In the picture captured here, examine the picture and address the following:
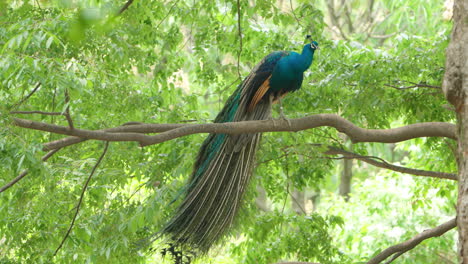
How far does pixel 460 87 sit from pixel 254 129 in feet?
4.28

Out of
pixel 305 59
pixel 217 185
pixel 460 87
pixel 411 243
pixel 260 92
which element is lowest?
pixel 411 243

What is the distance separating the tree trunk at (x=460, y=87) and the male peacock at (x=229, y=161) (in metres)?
1.80

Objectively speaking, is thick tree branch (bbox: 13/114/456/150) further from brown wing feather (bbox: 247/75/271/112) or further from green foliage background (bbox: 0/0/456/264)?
brown wing feather (bbox: 247/75/271/112)

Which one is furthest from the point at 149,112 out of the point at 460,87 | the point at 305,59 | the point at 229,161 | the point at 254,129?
the point at 460,87

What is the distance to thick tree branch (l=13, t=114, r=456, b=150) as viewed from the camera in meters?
2.98

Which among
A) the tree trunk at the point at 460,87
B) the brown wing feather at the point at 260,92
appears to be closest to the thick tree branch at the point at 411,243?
the brown wing feather at the point at 260,92

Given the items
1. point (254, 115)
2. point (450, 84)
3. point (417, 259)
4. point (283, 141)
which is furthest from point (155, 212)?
point (417, 259)

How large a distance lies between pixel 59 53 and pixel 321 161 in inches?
84.9

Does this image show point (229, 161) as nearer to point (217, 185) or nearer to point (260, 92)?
point (217, 185)

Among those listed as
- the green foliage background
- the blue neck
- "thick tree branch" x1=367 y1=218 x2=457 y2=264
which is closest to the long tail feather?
the green foliage background

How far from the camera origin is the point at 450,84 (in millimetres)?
2270

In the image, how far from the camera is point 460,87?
224 cm

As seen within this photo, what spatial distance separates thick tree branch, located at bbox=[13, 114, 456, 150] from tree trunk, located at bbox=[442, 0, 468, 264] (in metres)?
0.91

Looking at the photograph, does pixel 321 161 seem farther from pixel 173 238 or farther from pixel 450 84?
pixel 450 84
